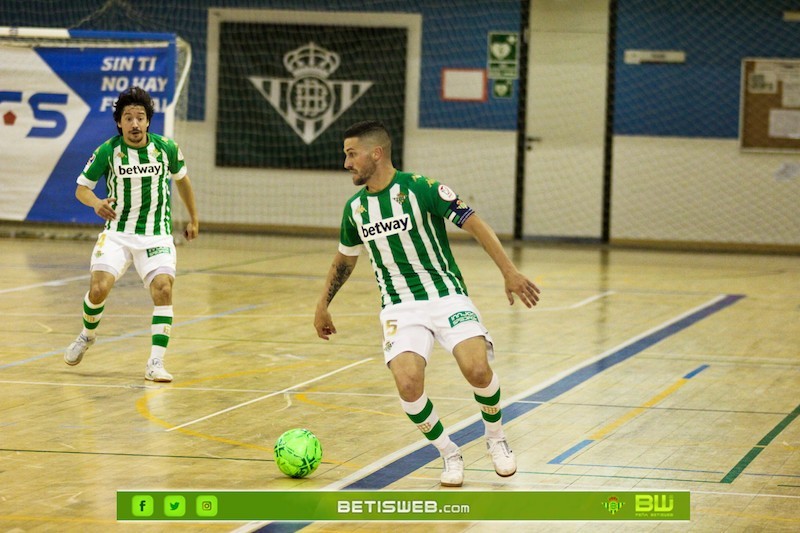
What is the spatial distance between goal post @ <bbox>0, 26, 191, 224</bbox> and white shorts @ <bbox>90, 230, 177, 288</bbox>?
34.2 feet

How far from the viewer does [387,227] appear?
238 inches

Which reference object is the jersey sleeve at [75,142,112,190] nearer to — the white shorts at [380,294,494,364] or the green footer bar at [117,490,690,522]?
the white shorts at [380,294,494,364]

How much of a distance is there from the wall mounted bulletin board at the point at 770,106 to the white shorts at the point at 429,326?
16.8 m

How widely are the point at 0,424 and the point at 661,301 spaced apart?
28.6 feet

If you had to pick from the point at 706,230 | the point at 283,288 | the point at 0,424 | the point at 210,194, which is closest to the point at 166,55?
the point at 210,194

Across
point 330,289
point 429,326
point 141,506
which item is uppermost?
point 330,289

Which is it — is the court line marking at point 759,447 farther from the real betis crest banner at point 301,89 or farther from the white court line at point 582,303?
the real betis crest banner at point 301,89

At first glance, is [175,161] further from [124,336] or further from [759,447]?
[759,447]

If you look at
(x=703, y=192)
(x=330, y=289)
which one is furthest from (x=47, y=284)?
(x=703, y=192)

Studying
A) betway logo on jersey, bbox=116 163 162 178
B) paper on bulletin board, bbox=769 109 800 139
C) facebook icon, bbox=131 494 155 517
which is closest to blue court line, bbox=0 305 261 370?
betway logo on jersey, bbox=116 163 162 178

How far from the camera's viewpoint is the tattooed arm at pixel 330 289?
20.3 feet

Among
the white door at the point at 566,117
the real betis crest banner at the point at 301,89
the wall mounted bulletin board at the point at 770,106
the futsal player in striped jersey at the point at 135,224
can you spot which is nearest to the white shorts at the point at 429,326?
the futsal player in striped jersey at the point at 135,224

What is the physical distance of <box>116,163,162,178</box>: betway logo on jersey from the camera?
29.2 ft

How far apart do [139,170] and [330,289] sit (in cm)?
313
